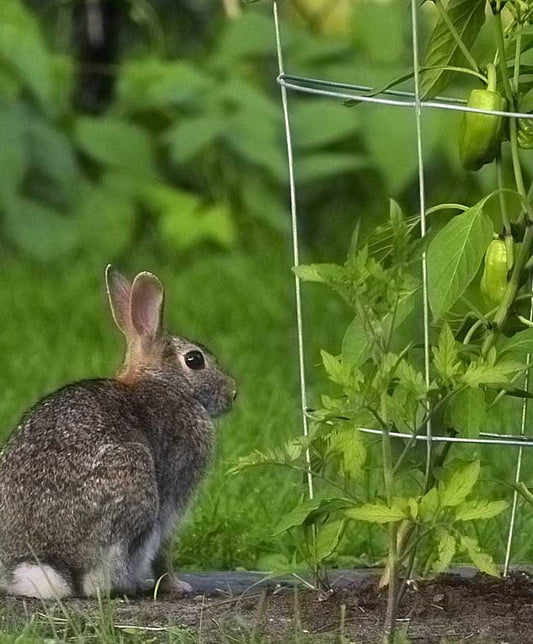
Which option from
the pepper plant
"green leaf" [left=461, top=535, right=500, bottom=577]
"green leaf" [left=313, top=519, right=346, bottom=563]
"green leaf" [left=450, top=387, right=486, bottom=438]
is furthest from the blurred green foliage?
"green leaf" [left=461, top=535, right=500, bottom=577]

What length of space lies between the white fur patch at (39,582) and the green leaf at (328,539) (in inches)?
23.0

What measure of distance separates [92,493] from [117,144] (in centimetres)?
481

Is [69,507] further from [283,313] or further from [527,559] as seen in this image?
[283,313]

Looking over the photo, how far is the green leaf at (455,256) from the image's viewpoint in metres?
3.14

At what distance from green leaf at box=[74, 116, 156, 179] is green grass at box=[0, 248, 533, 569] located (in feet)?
1.81

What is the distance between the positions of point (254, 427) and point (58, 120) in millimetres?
3583

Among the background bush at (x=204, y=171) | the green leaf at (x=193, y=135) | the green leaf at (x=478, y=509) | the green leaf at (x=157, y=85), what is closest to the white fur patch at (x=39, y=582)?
the green leaf at (x=478, y=509)

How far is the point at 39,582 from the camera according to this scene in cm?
363

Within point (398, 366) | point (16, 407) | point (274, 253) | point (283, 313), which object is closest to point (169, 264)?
point (274, 253)

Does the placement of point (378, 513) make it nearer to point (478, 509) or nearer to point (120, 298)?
point (478, 509)

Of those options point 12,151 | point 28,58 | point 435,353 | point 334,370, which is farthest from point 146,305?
point 28,58

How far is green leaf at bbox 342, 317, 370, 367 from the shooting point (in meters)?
3.34

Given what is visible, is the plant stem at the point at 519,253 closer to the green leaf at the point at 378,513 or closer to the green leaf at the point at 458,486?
the green leaf at the point at 458,486

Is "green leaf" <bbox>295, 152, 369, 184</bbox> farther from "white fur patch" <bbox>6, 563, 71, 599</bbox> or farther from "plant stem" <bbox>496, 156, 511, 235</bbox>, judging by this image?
"plant stem" <bbox>496, 156, 511, 235</bbox>
